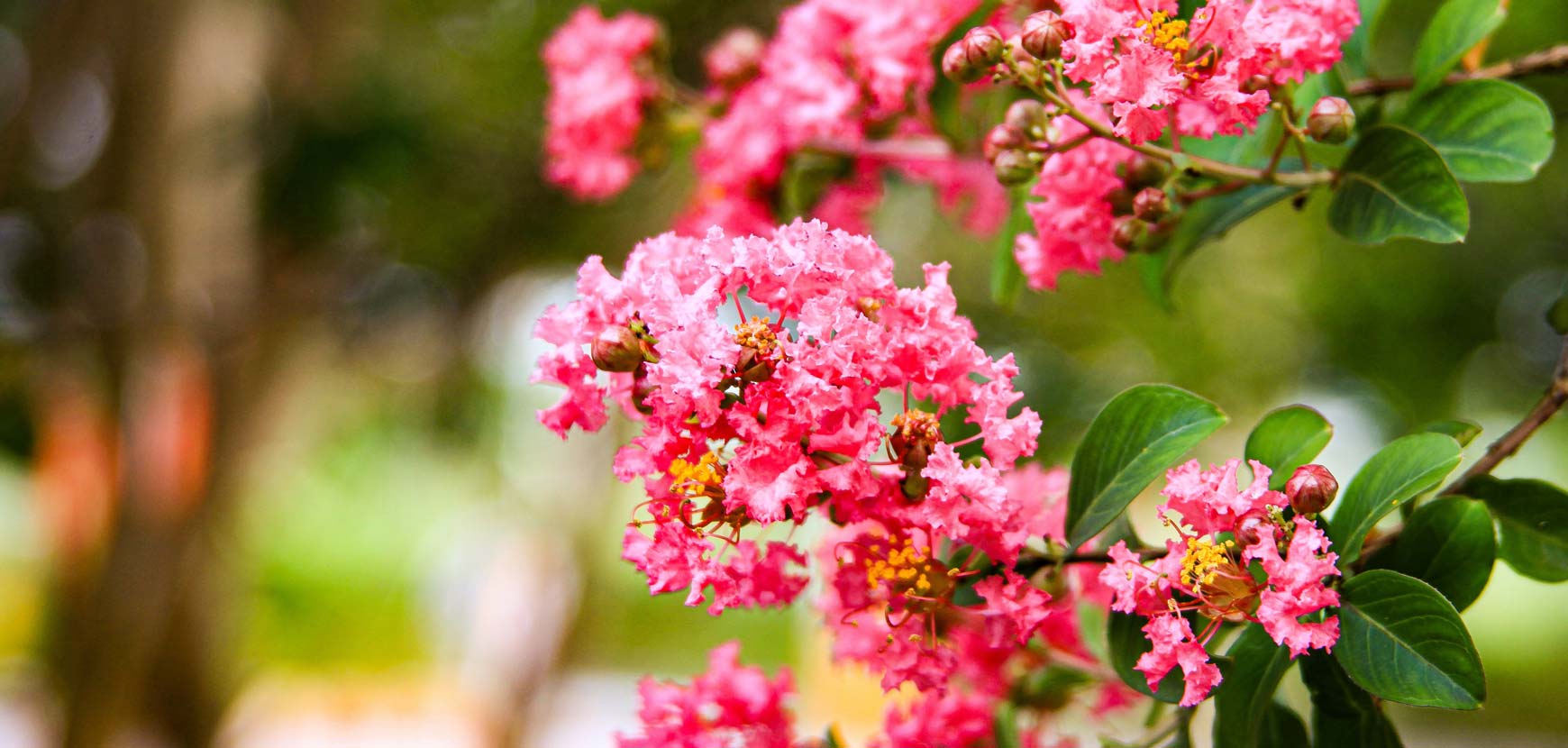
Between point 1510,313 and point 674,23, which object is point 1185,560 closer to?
point 674,23

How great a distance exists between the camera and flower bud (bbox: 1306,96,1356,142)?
2.86ft

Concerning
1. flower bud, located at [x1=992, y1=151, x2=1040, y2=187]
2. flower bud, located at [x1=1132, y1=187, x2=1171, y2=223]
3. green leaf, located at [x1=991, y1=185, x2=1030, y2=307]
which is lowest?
green leaf, located at [x1=991, y1=185, x2=1030, y2=307]

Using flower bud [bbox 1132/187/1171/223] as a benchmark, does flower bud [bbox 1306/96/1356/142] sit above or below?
above

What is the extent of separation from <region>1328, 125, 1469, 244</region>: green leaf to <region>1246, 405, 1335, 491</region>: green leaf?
0.17 meters

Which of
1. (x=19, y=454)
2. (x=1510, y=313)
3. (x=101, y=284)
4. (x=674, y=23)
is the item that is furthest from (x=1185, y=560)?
(x=19, y=454)

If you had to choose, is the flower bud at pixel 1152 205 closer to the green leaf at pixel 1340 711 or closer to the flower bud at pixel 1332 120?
the flower bud at pixel 1332 120

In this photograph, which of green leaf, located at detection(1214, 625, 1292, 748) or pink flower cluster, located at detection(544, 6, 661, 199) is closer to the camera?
green leaf, located at detection(1214, 625, 1292, 748)

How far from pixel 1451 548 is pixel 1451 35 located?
0.48 m

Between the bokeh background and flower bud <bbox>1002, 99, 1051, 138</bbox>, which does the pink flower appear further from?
the bokeh background

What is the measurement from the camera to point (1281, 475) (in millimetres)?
797

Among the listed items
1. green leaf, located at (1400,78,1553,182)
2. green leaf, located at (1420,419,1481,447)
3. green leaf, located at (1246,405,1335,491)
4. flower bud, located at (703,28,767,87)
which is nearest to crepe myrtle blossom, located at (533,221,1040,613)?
green leaf, located at (1246,405,1335,491)

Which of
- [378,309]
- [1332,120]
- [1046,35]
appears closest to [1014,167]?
[1046,35]

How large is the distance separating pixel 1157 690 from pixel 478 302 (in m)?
3.88

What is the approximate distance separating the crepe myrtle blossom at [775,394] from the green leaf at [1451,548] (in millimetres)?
261
